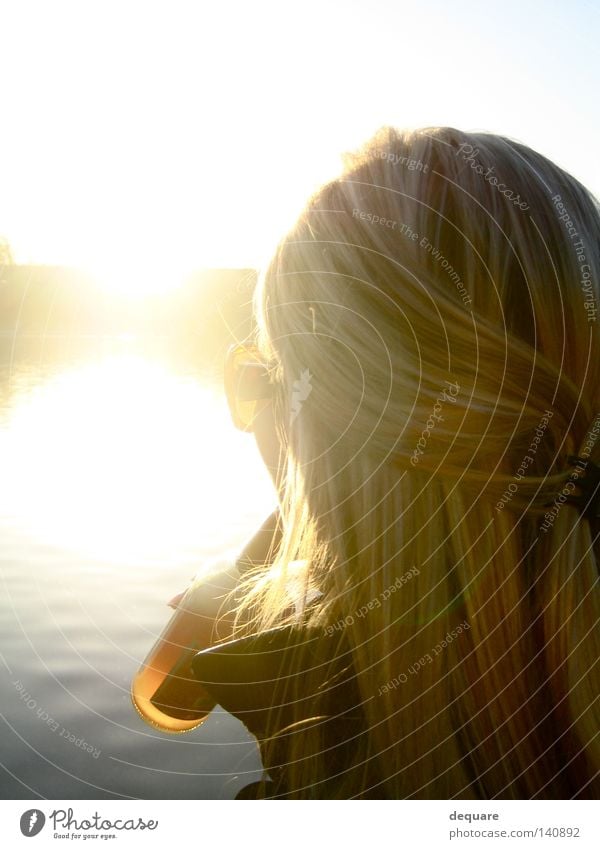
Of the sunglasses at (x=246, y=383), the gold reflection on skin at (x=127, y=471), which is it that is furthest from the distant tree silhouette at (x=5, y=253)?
the sunglasses at (x=246, y=383)

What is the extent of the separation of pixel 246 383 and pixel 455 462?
0.46 meters

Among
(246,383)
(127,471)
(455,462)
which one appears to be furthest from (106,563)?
(455,462)

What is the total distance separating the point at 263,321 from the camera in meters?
1.12

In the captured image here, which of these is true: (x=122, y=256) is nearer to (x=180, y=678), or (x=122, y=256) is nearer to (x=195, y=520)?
(x=180, y=678)

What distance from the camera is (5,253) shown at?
146 inches

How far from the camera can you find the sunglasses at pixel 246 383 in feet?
4.31

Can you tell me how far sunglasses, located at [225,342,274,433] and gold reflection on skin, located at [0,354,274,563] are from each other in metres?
2.84

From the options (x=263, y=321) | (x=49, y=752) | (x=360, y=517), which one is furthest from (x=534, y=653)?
(x=49, y=752)

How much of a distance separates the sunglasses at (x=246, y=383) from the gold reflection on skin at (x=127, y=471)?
112 inches

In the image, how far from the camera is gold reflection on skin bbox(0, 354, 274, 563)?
16.1ft

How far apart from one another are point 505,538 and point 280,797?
0.50 m
